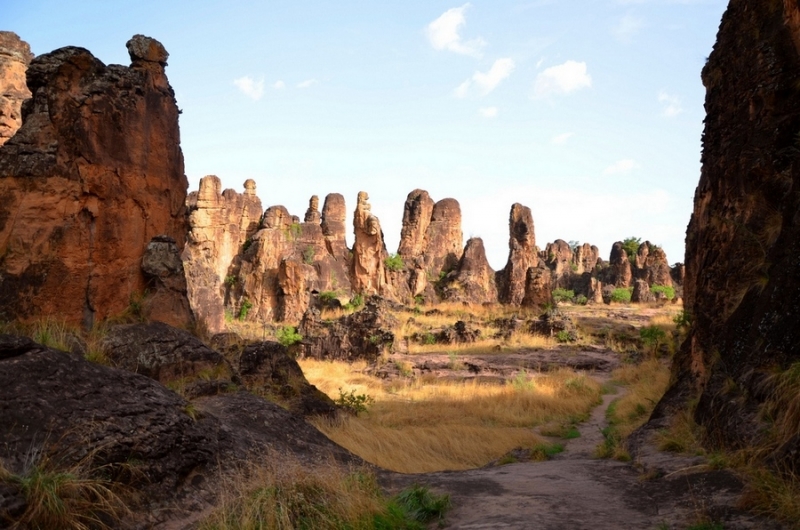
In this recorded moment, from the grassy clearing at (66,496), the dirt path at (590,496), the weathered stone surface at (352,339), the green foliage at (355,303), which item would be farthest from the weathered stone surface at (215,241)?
the grassy clearing at (66,496)

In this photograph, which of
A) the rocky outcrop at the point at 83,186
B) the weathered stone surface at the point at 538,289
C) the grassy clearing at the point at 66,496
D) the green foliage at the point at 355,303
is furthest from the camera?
the green foliage at the point at 355,303

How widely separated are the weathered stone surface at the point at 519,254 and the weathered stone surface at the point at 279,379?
111ft

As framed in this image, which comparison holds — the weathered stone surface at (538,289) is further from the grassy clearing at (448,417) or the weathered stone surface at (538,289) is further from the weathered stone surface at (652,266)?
the weathered stone surface at (652,266)

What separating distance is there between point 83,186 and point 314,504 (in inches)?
274

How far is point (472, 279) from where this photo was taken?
46.4 metres

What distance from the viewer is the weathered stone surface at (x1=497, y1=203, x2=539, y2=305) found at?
149 ft

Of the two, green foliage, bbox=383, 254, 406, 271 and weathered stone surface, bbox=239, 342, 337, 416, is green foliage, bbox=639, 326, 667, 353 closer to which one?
weathered stone surface, bbox=239, 342, 337, 416

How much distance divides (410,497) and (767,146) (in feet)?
20.4

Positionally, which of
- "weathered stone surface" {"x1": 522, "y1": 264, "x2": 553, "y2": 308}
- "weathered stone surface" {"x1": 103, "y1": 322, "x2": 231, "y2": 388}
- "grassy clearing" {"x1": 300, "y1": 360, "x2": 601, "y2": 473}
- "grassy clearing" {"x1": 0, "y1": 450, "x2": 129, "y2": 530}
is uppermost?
"weathered stone surface" {"x1": 522, "y1": 264, "x2": 553, "y2": 308}

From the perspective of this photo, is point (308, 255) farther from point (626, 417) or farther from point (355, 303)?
point (626, 417)

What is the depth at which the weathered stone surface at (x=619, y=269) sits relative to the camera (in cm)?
6406

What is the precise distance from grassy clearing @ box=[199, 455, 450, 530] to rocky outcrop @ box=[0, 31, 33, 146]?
10660mm

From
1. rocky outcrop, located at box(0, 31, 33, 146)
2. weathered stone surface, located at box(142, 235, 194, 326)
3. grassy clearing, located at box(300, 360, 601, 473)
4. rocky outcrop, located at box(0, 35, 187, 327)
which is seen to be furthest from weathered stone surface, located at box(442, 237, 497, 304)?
rocky outcrop, located at box(0, 35, 187, 327)

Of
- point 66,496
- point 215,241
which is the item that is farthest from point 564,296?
point 66,496
